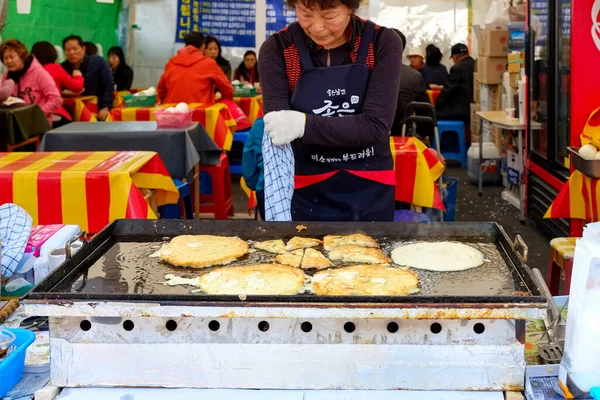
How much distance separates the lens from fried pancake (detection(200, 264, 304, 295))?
183 centimetres

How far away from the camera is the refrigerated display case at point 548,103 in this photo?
5.71 metres

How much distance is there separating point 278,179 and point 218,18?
10.3m

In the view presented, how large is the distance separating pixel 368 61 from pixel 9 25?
772 centimetres

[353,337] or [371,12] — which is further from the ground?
[371,12]

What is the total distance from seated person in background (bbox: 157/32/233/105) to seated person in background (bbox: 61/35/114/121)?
2316 millimetres

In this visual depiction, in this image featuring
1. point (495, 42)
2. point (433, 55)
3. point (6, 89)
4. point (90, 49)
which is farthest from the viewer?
point (433, 55)

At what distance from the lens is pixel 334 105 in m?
2.74

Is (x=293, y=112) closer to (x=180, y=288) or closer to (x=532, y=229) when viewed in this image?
(x=180, y=288)

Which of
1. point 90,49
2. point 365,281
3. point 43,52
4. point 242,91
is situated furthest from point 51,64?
point 365,281

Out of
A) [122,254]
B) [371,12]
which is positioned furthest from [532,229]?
[122,254]

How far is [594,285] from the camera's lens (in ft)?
5.09

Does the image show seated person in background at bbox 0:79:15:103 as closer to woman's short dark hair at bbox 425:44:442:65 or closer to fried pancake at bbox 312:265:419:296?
fried pancake at bbox 312:265:419:296

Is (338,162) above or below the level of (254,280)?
above

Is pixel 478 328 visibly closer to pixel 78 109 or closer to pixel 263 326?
pixel 263 326
